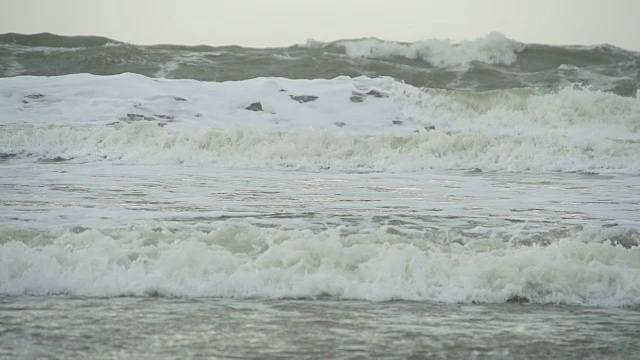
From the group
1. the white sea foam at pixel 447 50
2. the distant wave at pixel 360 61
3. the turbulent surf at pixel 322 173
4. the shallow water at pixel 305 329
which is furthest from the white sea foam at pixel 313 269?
the white sea foam at pixel 447 50

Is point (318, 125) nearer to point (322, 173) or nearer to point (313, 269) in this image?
point (322, 173)

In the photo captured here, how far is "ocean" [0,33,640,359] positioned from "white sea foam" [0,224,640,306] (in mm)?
15

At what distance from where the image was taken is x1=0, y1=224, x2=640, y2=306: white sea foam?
5.05 metres

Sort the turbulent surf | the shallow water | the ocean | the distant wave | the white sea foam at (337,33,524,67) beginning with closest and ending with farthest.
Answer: the shallow water
the ocean
the turbulent surf
the distant wave
the white sea foam at (337,33,524,67)

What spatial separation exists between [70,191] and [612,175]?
23.8 ft

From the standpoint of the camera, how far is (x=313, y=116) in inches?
688

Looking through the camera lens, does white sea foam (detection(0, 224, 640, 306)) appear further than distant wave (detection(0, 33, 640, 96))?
No

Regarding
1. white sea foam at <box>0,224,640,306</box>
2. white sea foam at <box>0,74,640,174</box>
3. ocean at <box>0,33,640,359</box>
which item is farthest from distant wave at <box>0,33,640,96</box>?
white sea foam at <box>0,224,640,306</box>

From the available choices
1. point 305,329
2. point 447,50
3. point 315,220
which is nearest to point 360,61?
point 447,50

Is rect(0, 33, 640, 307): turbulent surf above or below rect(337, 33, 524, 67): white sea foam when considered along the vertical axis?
below

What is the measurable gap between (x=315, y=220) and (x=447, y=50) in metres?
19.1

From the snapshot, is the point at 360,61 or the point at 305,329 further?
the point at 360,61

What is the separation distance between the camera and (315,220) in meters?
7.48

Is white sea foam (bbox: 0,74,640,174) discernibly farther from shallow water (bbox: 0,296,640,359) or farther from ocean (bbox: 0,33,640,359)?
shallow water (bbox: 0,296,640,359)
